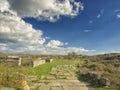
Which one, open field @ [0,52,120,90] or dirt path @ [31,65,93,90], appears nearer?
open field @ [0,52,120,90]

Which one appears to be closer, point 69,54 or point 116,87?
point 116,87

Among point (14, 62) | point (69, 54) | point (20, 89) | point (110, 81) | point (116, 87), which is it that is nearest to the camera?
point (20, 89)

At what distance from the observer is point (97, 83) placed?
16406 millimetres

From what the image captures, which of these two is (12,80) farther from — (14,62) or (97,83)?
(14,62)

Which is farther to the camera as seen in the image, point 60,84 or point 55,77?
point 55,77

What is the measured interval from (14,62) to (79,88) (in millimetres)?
16234

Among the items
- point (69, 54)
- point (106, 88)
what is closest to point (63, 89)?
point (106, 88)

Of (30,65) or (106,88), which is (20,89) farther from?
(30,65)

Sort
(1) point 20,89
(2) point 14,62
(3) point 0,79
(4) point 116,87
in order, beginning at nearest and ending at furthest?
(1) point 20,89, (3) point 0,79, (4) point 116,87, (2) point 14,62

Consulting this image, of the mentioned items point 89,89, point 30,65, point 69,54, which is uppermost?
point 69,54

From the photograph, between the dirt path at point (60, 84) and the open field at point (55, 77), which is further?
the dirt path at point (60, 84)

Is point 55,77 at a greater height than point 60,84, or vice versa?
point 55,77

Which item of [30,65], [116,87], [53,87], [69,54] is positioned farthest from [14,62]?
[69,54]

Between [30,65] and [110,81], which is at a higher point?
[30,65]
